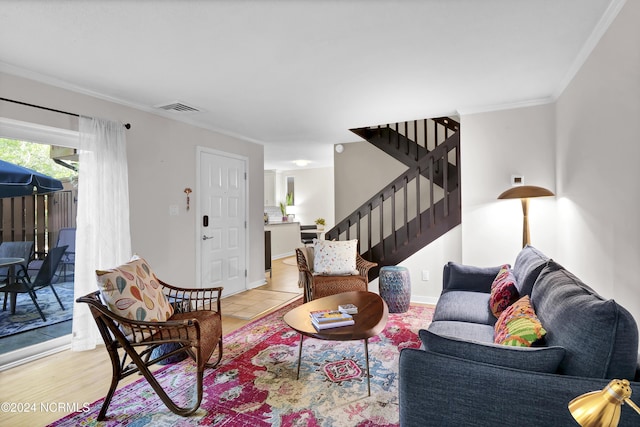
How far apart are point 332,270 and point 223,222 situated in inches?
72.2

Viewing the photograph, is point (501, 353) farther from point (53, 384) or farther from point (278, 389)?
point (53, 384)

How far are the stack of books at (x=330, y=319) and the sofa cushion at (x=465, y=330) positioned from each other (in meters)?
0.58

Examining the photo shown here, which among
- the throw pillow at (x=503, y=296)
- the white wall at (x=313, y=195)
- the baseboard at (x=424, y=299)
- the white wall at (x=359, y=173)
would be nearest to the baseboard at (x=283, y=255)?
the white wall at (x=313, y=195)

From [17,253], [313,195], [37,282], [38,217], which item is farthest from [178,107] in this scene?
[313,195]

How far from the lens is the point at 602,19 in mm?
2092

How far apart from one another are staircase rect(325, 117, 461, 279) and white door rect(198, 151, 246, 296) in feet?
4.60

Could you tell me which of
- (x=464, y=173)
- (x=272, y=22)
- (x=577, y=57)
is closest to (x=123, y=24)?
(x=272, y=22)

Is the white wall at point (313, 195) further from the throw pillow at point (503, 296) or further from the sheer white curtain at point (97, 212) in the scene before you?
the throw pillow at point (503, 296)

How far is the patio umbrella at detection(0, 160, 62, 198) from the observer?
2.79m

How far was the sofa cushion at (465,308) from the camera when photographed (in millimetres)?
2386

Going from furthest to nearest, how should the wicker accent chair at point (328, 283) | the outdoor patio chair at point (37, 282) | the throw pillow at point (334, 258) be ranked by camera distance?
the throw pillow at point (334, 258)
the wicker accent chair at point (328, 283)
the outdoor patio chair at point (37, 282)

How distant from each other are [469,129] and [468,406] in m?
3.44

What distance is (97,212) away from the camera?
3.15 meters

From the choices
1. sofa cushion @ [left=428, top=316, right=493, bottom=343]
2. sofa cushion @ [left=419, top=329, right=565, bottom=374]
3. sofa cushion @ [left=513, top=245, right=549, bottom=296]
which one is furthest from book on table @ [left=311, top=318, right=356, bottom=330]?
sofa cushion @ [left=513, top=245, right=549, bottom=296]
